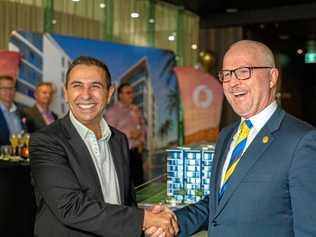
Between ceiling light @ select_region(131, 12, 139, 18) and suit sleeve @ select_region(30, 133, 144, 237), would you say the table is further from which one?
ceiling light @ select_region(131, 12, 139, 18)

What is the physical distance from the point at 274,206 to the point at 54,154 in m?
0.82

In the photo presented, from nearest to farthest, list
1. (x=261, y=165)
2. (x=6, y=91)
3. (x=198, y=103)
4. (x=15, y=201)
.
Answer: (x=261, y=165), (x=15, y=201), (x=6, y=91), (x=198, y=103)

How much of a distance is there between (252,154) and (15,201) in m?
3.11

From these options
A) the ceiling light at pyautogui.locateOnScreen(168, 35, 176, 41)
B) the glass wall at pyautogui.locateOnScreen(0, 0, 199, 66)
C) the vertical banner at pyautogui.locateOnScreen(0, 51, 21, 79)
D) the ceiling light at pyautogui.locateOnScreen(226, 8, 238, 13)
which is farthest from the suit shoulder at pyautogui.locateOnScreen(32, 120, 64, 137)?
the ceiling light at pyautogui.locateOnScreen(226, 8, 238, 13)

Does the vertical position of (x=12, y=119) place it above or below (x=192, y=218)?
above

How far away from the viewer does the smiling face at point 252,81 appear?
1.66 m

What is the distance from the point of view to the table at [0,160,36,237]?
13.8ft

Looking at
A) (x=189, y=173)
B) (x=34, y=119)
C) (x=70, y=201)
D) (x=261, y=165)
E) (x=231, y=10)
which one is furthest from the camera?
(x=231, y=10)

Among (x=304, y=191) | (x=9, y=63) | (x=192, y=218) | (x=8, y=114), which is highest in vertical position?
(x=9, y=63)

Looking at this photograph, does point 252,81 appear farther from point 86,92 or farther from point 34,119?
point 34,119

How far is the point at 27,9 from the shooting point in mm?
6051

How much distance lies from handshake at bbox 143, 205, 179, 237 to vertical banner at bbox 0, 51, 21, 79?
383 cm

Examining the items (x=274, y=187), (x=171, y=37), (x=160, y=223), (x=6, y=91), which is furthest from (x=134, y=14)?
(x=274, y=187)

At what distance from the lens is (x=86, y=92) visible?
197cm
